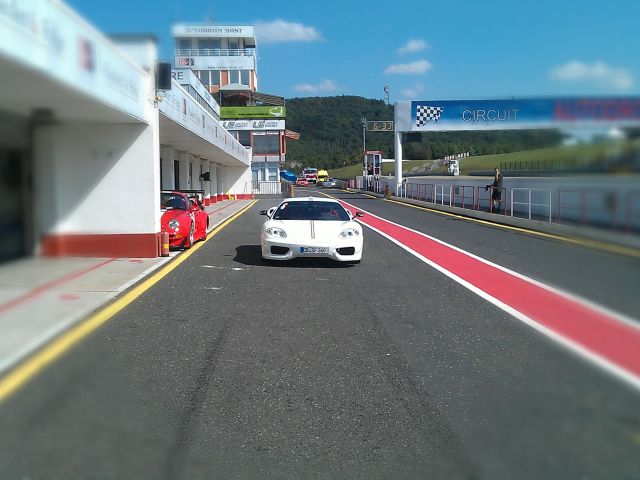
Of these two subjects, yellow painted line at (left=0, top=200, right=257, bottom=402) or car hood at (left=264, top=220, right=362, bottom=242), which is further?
car hood at (left=264, top=220, right=362, bottom=242)

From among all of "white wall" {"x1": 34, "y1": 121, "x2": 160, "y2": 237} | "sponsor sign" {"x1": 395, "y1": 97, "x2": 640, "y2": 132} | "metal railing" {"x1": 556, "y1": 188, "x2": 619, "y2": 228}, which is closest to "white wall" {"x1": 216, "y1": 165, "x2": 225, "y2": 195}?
"white wall" {"x1": 34, "y1": 121, "x2": 160, "y2": 237}

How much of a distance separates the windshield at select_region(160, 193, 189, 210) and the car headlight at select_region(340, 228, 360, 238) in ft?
14.4

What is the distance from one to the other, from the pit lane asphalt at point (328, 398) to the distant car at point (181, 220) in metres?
4.86

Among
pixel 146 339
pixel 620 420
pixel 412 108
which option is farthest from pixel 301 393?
pixel 412 108

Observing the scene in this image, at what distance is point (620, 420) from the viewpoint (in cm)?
235

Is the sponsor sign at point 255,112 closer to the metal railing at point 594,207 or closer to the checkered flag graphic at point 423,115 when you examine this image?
the checkered flag graphic at point 423,115

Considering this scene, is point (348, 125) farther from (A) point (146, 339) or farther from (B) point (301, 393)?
(B) point (301, 393)

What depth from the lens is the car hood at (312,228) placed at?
32.4ft

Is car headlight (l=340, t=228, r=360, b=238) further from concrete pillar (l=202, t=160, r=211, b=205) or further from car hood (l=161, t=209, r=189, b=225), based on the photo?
concrete pillar (l=202, t=160, r=211, b=205)

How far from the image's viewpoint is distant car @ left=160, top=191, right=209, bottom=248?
11750 mm

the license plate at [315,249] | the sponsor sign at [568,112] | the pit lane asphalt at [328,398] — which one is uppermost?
the sponsor sign at [568,112]

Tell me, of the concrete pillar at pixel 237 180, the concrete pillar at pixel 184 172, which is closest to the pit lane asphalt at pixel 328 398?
the concrete pillar at pixel 184 172

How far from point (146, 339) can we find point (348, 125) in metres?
4.75

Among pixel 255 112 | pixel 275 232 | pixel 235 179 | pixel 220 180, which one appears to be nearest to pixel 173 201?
pixel 275 232
